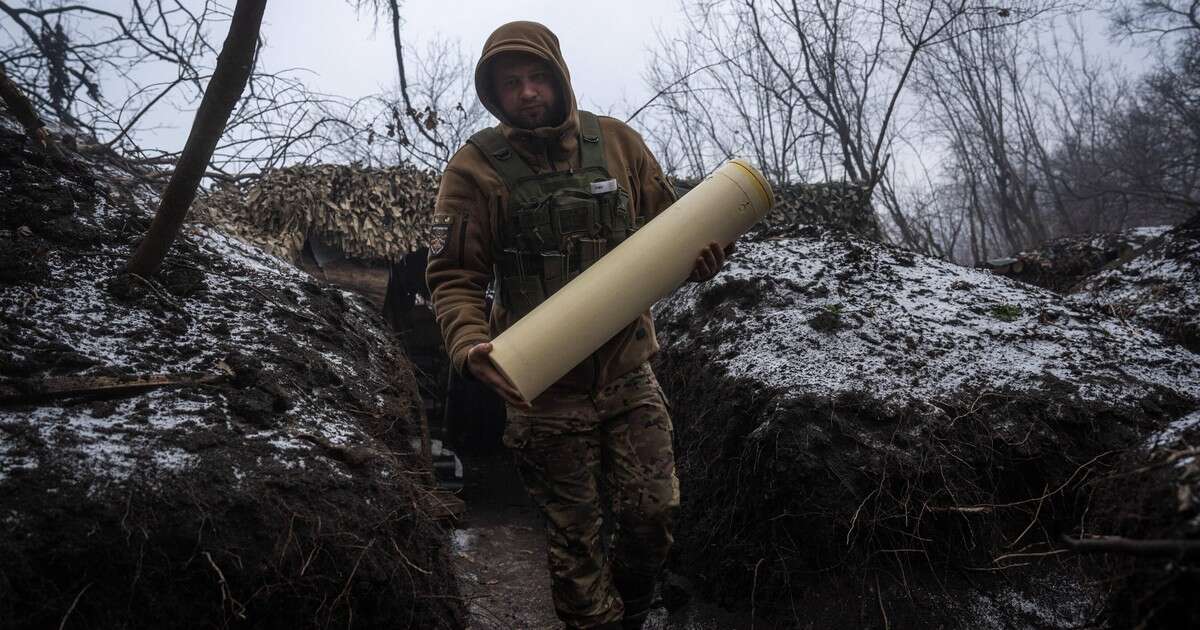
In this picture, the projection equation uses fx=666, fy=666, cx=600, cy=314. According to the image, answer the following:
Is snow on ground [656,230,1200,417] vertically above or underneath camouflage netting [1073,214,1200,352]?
underneath

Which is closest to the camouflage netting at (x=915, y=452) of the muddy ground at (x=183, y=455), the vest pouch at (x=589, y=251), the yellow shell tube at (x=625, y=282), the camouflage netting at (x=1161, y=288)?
the camouflage netting at (x=1161, y=288)

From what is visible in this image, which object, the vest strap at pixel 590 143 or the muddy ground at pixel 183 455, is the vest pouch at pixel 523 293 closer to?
the vest strap at pixel 590 143

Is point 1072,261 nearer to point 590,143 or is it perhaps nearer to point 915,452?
point 915,452

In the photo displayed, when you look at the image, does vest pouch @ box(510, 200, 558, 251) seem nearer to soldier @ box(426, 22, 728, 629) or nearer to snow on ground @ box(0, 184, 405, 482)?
soldier @ box(426, 22, 728, 629)

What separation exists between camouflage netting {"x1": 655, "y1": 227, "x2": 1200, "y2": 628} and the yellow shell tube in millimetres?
999

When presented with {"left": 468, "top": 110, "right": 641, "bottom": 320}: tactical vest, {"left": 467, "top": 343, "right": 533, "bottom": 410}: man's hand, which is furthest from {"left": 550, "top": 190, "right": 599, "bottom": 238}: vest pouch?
{"left": 467, "top": 343, "right": 533, "bottom": 410}: man's hand

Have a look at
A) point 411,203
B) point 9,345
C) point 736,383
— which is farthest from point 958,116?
point 9,345

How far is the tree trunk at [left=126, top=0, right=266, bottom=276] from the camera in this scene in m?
2.52

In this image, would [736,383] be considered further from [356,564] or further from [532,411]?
[356,564]

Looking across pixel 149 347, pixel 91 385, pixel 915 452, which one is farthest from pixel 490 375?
pixel 915 452

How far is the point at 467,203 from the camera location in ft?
8.00

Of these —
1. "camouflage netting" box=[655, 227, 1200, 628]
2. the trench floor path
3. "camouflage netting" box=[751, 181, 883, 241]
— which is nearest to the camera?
"camouflage netting" box=[655, 227, 1200, 628]

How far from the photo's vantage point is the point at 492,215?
245 cm

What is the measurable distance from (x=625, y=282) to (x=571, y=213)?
1.22 ft
